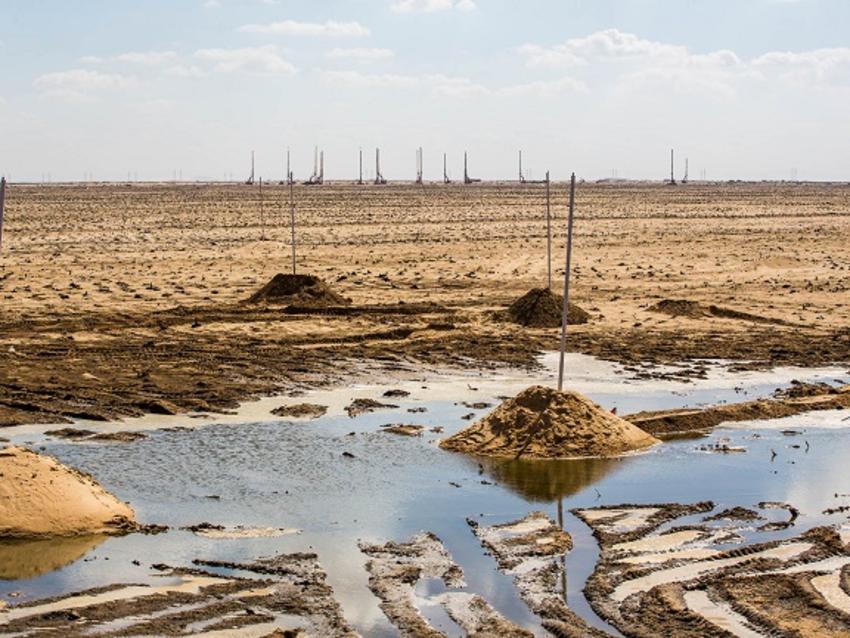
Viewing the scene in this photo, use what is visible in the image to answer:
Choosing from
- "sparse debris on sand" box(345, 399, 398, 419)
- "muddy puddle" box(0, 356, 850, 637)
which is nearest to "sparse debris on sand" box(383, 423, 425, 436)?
"muddy puddle" box(0, 356, 850, 637)

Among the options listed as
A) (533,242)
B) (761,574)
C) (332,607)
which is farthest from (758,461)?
(533,242)

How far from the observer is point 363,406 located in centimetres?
1930

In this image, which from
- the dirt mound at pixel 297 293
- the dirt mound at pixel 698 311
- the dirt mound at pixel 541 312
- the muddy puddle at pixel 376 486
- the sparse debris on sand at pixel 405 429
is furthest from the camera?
the dirt mound at pixel 297 293

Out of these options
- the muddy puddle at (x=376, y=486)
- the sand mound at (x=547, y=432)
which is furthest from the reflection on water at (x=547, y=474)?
the sand mound at (x=547, y=432)

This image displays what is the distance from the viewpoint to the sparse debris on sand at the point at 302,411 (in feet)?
61.4

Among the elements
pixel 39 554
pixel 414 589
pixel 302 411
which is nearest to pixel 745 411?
pixel 302 411

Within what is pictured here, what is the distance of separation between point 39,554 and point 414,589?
3.31 meters

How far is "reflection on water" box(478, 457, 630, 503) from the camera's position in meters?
15.0

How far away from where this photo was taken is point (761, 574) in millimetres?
11664

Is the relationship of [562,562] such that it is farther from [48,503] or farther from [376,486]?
[48,503]

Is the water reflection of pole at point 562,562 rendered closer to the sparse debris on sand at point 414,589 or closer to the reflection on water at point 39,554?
the sparse debris on sand at point 414,589

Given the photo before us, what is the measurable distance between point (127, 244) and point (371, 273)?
12.6m

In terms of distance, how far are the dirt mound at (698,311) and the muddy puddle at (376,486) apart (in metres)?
7.71

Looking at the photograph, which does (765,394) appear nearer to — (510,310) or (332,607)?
(510,310)
